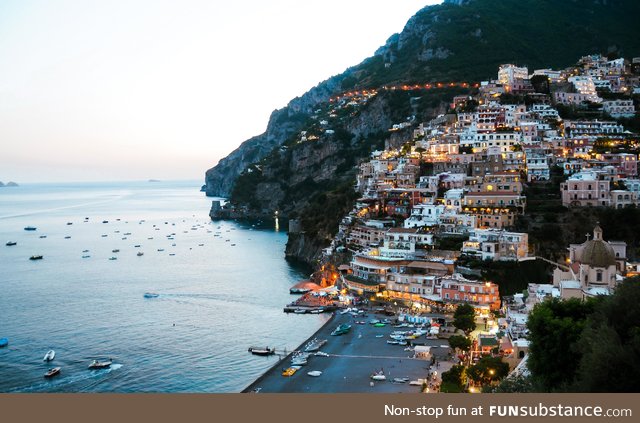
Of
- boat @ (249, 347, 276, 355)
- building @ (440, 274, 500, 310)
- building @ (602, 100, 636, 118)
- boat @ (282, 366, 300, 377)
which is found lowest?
boat @ (249, 347, 276, 355)

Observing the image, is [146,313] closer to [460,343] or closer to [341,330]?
[341,330]

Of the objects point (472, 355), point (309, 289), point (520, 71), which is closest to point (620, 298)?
point (472, 355)

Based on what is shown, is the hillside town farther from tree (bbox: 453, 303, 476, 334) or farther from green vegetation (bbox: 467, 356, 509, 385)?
green vegetation (bbox: 467, 356, 509, 385)

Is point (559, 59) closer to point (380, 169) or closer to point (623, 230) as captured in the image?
point (380, 169)

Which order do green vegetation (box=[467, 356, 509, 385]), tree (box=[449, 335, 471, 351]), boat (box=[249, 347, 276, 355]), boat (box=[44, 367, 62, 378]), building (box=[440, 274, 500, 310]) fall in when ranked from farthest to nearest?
building (box=[440, 274, 500, 310]) < boat (box=[249, 347, 276, 355]) < tree (box=[449, 335, 471, 351]) < boat (box=[44, 367, 62, 378]) < green vegetation (box=[467, 356, 509, 385])

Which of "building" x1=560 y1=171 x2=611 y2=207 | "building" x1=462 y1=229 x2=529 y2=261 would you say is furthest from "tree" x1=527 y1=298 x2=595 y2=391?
"building" x1=560 y1=171 x2=611 y2=207

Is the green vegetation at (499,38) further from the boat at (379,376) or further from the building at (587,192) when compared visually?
the boat at (379,376)

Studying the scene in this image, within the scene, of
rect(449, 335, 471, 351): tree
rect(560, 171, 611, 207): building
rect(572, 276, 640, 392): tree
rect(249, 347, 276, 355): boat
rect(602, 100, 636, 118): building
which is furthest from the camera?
rect(602, 100, 636, 118): building

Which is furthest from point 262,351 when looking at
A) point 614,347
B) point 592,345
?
point 614,347
